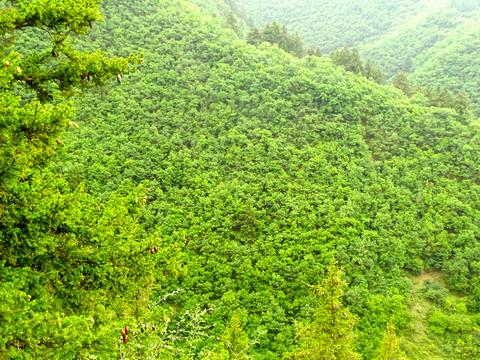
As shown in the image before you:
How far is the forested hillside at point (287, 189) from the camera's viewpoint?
21.3m

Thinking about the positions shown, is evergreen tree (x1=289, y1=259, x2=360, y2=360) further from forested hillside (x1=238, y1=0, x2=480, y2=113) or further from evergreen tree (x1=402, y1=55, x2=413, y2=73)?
evergreen tree (x1=402, y1=55, x2=413, y2=73)

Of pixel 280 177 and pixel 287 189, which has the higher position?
pixel 280 177

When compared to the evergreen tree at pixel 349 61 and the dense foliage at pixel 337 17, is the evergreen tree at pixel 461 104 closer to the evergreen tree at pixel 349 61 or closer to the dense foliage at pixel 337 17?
the evergreen tree at pixel 349 61

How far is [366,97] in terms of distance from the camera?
36.5 meters

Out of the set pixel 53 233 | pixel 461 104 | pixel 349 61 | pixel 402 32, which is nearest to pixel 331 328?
pixel 53 233

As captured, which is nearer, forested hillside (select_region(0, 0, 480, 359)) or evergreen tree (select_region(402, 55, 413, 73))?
forested hillside (select_region(0, 0, 480, 359))

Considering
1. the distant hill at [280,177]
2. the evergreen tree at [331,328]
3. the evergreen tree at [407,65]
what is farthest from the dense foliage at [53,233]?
the evergreen tree at [407,65]

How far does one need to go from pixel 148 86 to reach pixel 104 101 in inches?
197

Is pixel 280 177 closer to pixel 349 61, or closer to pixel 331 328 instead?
pixel 331 328

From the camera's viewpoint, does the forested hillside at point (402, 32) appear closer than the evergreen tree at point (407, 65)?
Yes

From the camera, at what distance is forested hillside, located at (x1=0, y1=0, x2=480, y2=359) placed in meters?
21.3

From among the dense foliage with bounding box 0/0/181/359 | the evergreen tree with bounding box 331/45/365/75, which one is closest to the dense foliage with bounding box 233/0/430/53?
the evergreen tree with bounding box 331/45/365/75

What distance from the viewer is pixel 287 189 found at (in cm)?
2789

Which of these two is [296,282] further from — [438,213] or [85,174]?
[85,174]
